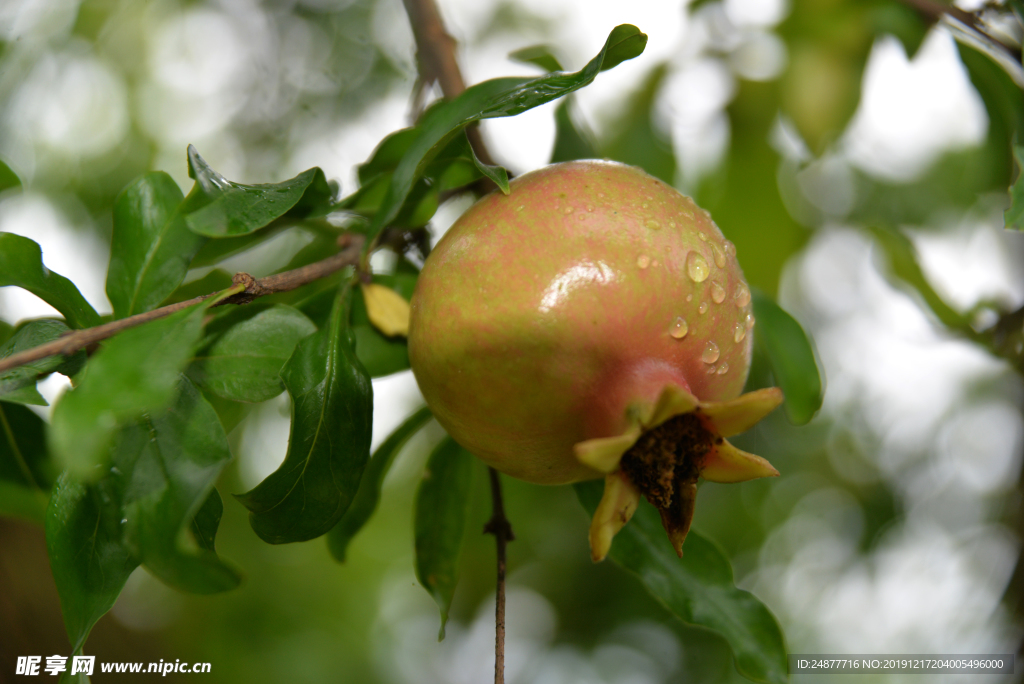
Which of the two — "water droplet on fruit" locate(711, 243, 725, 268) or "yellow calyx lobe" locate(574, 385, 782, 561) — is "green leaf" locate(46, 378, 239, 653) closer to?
"yellow calyx lobe" locate(574, 385, 782, 561)

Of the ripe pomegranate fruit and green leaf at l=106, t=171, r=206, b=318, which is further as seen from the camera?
green leaf at l=106, t=171, r=206, b=318

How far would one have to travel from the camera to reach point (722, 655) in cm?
212

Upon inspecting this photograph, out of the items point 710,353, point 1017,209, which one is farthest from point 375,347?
point 1017,209

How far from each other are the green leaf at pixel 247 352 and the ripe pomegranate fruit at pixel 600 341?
0.16 meters

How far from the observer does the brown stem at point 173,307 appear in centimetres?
52

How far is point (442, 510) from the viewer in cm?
95

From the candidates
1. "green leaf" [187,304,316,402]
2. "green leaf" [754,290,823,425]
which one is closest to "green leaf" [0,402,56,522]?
"green leaf" [187,304,316,402]

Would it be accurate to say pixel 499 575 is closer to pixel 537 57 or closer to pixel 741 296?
pixel 741 296

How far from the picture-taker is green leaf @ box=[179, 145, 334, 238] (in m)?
0.64

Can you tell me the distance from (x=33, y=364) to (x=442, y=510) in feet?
1.80

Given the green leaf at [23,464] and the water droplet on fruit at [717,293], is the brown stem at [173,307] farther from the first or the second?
the water droplet on fruit at [717,293]

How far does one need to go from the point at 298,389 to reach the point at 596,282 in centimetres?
32

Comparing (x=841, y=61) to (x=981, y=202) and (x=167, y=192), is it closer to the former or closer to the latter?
(x=981, y=202)

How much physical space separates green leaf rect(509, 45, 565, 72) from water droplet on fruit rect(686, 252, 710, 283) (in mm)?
522
